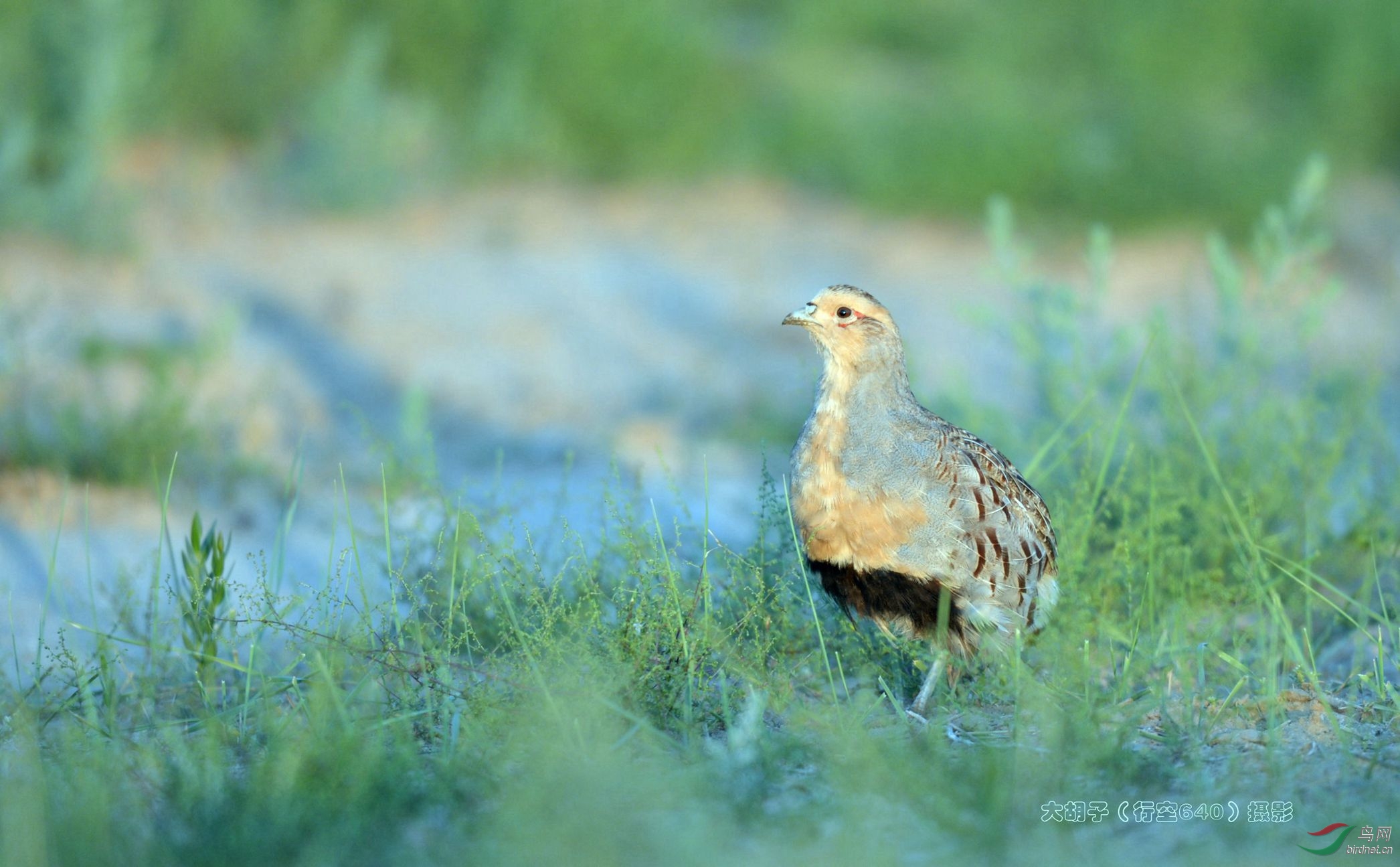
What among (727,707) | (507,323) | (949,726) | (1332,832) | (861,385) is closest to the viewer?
(1332,832)

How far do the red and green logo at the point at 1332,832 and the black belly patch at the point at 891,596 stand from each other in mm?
1037

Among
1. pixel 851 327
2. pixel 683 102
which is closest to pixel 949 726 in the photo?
pixel 851 327

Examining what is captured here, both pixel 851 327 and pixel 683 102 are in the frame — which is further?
pixel 683 102

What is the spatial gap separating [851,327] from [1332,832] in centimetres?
167

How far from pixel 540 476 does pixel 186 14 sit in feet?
15.5

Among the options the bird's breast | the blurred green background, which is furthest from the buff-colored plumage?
the blurred green background

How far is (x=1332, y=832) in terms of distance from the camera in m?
2.49

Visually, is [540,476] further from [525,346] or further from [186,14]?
[186,14]

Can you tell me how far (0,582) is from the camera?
427 centimetres

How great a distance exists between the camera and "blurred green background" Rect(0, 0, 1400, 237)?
7.43m

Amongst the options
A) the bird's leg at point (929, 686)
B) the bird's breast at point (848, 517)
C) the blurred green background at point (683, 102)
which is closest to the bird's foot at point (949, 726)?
the bird's leg at point (929, 686)

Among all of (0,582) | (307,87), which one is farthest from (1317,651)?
(307,87)

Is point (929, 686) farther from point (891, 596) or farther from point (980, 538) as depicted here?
point (980, 538)

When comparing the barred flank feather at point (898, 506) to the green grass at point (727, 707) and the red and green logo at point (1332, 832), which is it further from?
the red and green logo at point (1332, 832)
